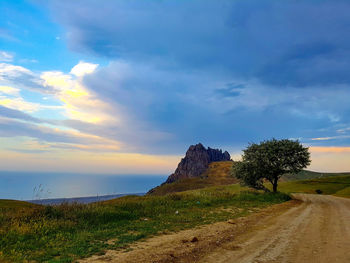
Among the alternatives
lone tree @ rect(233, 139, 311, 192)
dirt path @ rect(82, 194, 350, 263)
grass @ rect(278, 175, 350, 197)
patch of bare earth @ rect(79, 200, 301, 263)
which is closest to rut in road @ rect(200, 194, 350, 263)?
dirt path @ rect(82, 194, 350, 263)

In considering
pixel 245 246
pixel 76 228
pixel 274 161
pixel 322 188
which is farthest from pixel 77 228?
pixel 322 188

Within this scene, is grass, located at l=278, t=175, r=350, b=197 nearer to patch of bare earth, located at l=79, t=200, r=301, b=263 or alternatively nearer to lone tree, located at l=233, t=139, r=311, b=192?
lone tree, located at l=233, t=139, r=311, b=192

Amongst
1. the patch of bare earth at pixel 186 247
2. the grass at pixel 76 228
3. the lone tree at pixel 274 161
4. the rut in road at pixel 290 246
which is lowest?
the rut in road at pixel 290 246

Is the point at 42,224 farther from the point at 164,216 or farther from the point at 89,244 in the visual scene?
the point at 164,216

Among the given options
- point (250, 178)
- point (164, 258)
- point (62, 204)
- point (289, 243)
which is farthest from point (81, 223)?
point (250, 178)

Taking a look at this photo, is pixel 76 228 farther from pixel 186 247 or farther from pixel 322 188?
pixel 322 188

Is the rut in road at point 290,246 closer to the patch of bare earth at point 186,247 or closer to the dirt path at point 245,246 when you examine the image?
the dirt path at point 245,246

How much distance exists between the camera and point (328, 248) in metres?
10.2

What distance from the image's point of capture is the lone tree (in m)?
37.1

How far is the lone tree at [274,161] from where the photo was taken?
37.1m

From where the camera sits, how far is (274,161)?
123 feet

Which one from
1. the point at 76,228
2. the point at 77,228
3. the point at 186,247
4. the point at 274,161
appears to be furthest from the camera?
the point at 274,161

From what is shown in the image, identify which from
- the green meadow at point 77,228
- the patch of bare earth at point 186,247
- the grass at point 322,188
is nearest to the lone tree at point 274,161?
the green meadow at point 77,228

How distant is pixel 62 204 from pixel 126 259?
10803 mm
